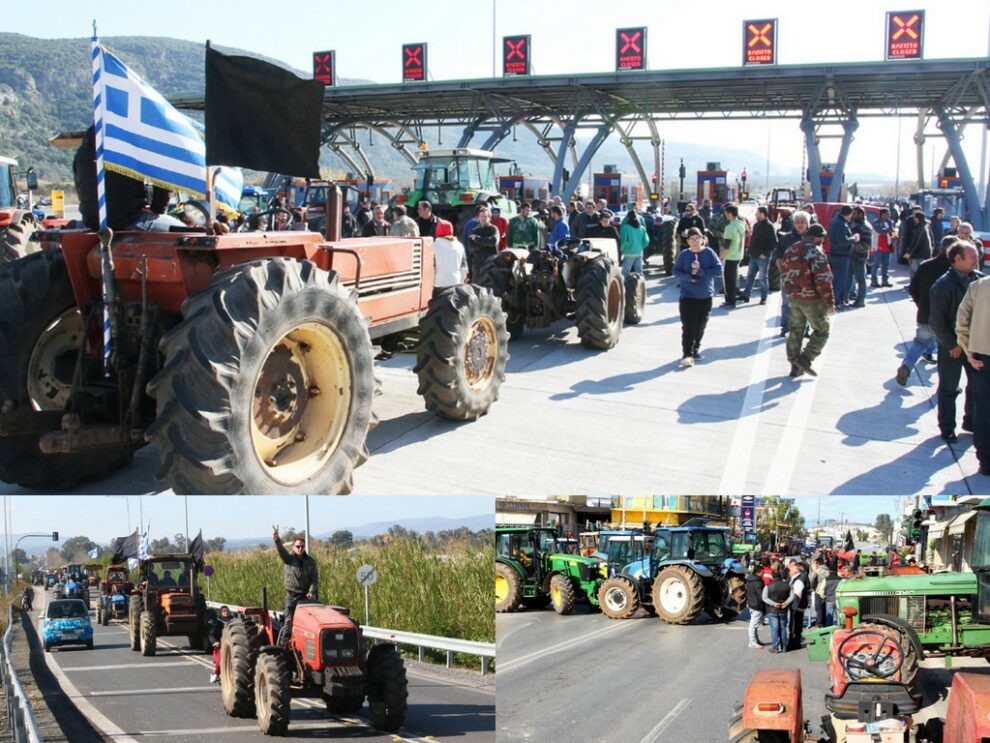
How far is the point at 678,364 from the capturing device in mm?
11242

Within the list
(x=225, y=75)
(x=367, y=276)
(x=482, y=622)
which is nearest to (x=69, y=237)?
(x=225, y=75)

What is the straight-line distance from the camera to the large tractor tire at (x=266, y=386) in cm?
511

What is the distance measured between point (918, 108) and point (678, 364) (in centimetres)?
3343

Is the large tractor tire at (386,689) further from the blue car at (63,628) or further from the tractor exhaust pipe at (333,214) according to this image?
the tractor exhaust pipe at (333,214)

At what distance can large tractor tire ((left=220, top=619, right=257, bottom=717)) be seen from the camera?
6301mm

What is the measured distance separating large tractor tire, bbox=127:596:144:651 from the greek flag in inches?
174

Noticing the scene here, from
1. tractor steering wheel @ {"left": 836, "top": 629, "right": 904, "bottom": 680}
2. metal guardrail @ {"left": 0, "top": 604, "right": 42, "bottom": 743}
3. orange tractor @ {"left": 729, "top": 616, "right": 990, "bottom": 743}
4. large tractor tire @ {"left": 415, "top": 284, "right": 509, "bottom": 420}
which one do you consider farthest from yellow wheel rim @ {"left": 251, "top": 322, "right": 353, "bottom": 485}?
tractor steering wheel @ {"left": 836, "top": 629, "right": 904, "bottom": 680}

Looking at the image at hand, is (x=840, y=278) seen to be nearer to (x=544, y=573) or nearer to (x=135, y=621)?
(x=544, y=573)

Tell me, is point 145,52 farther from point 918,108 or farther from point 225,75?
point 225,75

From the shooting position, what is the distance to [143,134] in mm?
5895

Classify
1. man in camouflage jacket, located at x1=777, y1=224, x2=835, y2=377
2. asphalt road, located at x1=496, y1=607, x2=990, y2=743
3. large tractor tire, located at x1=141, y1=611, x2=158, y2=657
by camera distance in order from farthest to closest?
1. man in camouflage jacket, located at x1=777, y1=224, x2=835, y2=377
2. large tractor tire, located at x1=141, y1=611, x2=158, y2=657
3. asphalt road, located at x1=496, y1=607, x2=990, y2=743

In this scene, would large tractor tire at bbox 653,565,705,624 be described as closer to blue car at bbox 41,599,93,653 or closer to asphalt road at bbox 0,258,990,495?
asphalt road at bbox 0,258,990,495

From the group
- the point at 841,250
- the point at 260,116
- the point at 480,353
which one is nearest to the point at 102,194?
the point at 260,116

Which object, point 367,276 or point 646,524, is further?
point 646,524
